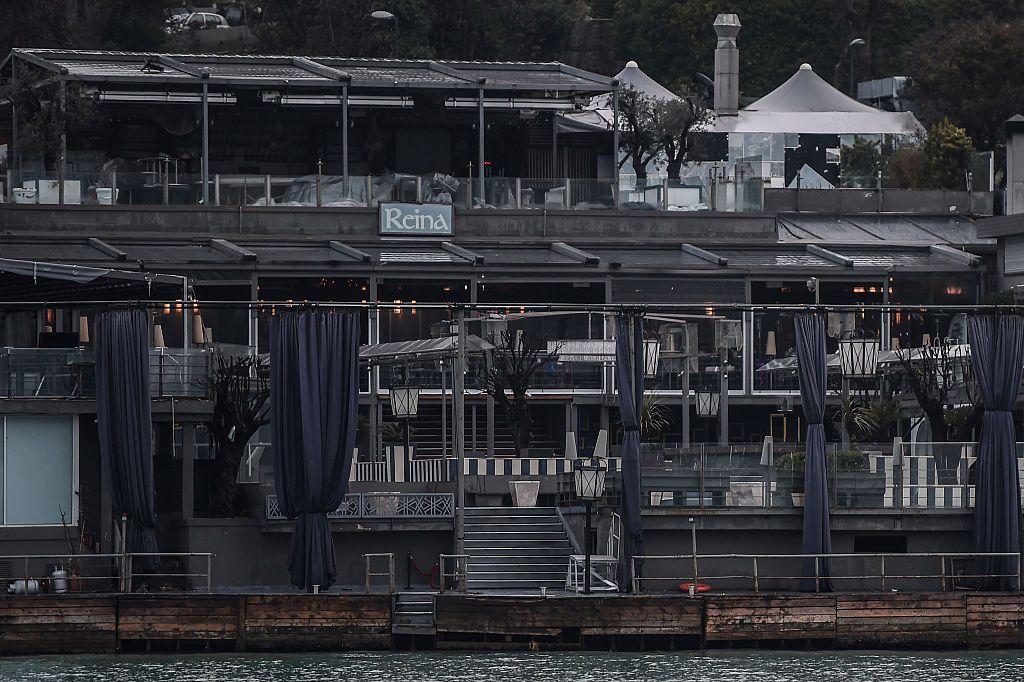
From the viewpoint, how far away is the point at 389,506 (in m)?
47.9

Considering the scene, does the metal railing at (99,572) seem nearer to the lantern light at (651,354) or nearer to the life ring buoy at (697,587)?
the life ring buoy at (697,587)

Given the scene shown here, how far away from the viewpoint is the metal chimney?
300 feet

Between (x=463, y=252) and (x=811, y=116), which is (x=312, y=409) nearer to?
(x=463, y=252)

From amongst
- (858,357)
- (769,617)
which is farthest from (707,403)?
(769,617)

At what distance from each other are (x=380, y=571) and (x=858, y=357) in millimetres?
14102

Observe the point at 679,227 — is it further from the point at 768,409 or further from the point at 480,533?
the point at 480,533

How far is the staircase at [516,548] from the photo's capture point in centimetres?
4625

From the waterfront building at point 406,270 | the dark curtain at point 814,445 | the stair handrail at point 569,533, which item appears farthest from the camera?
the waterfront building at point 406,270

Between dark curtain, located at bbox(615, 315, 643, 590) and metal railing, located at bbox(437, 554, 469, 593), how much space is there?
3.07 m

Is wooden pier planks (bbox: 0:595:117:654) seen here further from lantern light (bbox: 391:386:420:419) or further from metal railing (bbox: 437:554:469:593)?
lantern light (bbox: 391:386:420:419)


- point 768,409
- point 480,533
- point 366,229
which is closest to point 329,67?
point 366,229

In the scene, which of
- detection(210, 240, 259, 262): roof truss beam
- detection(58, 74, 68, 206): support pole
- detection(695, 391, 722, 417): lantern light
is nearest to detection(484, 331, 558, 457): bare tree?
detection(695, 391, 722, 417): lantern light

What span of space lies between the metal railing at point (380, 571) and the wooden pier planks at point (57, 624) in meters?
5.02

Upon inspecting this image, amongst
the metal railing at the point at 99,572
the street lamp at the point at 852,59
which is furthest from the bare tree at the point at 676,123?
the metal railing at the point at 99,572
